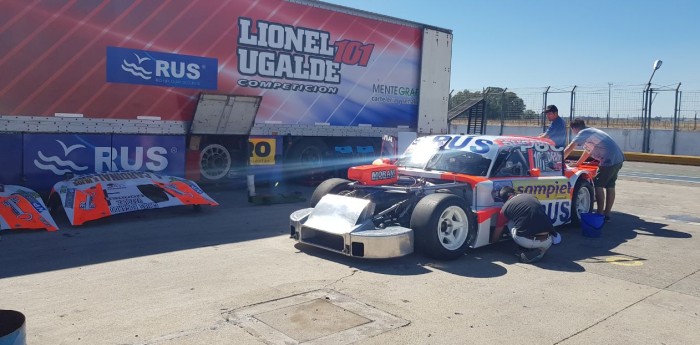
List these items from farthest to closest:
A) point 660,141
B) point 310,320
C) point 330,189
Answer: point 660,141 → point 330,189 → point 310,320

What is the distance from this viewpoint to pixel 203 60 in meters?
10.9

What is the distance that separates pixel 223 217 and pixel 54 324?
4770mm

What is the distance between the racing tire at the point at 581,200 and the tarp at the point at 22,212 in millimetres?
7517

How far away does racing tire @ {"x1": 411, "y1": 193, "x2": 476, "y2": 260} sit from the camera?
6.21 m

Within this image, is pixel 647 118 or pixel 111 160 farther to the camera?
pixel 647 118

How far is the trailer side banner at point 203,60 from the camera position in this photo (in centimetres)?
902

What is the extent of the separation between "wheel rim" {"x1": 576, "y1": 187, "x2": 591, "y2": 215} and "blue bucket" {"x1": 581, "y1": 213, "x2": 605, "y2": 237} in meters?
0.95

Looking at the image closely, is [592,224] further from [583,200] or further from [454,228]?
[454,228]

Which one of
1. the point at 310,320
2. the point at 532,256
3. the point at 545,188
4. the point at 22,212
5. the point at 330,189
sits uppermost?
the point at 545,188

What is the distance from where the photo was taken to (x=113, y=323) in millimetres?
4320

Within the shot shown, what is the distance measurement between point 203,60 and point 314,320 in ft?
25.1

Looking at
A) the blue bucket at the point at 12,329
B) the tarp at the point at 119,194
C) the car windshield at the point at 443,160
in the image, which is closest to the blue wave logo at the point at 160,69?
the tarp at the point at 119,194


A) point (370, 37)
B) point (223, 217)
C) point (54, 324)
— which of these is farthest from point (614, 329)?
point (370, 37)

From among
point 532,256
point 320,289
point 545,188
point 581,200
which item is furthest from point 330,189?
point 581,200
